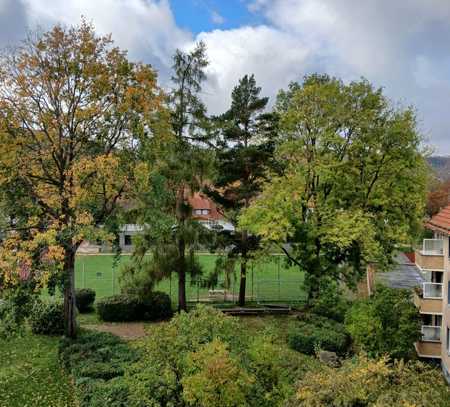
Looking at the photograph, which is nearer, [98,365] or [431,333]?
[98,365]

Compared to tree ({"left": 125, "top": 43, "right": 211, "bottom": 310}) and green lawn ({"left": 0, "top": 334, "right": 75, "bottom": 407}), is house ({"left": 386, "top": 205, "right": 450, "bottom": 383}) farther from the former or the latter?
green lawn ({"left": 0, "top": 334, "right": 75, "bottom": 407})

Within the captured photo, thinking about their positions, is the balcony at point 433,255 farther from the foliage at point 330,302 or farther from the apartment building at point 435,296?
the foliage at point 330,302

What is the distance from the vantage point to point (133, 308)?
2194 cm

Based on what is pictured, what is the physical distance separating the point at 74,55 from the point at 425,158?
17.0 metres

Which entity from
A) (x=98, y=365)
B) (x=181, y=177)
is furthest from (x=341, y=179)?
(x=98, y=365)

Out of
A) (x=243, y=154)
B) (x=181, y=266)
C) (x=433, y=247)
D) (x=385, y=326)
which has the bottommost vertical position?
(x=385, y=326)

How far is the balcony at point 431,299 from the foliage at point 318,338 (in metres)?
3.73

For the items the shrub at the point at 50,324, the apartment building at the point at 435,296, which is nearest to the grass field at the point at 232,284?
the apartment building at the point at 435,296

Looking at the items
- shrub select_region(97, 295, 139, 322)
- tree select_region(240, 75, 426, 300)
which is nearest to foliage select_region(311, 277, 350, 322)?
tree select_region(240, 75, 426, 300)

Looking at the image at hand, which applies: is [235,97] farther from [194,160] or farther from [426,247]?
[426,247]

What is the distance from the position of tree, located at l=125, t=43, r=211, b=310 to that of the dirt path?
220cm

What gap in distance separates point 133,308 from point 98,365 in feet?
30.6

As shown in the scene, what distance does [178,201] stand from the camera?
22312 mm

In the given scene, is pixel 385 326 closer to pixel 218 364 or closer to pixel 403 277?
pixel 218 364
